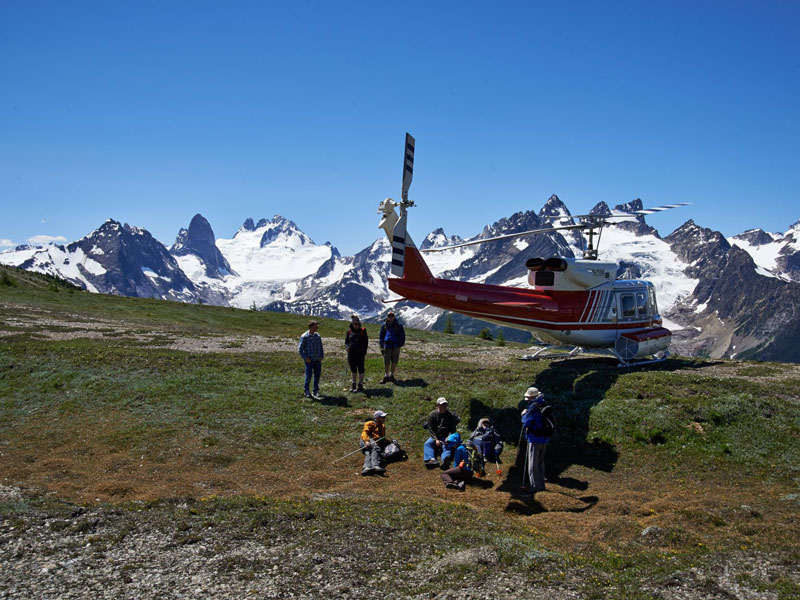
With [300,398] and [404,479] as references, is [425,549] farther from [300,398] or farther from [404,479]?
[300,398]

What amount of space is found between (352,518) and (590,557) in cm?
521

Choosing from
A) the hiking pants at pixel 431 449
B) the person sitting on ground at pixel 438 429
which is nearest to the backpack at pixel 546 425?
the hiking pants at pixel 431 449

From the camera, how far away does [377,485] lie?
16156 millimetres

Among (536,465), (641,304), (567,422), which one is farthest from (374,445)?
(641,304)

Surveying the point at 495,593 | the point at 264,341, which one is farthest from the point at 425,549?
the point at 264,341

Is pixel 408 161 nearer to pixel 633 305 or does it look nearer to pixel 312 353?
pixel 312 353

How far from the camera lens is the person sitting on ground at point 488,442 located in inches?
700

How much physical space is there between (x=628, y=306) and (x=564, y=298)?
3856mm

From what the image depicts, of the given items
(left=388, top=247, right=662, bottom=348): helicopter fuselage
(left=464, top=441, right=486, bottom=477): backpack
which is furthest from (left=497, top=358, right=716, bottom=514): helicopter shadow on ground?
(left=388, top=247, right=662, bottom=348): helicopter fuselage

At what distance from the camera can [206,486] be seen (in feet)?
50.2

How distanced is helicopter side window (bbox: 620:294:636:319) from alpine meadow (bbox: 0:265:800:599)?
272 cm

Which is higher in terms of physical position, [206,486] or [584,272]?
[584,272]

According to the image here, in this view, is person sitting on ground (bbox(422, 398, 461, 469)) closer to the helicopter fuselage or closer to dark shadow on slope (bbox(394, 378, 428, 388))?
dark shadow on slope (bbox(394, 378, 428, 388))

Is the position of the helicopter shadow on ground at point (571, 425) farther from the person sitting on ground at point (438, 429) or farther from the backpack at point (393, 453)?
the backpack at point (393, 453)
